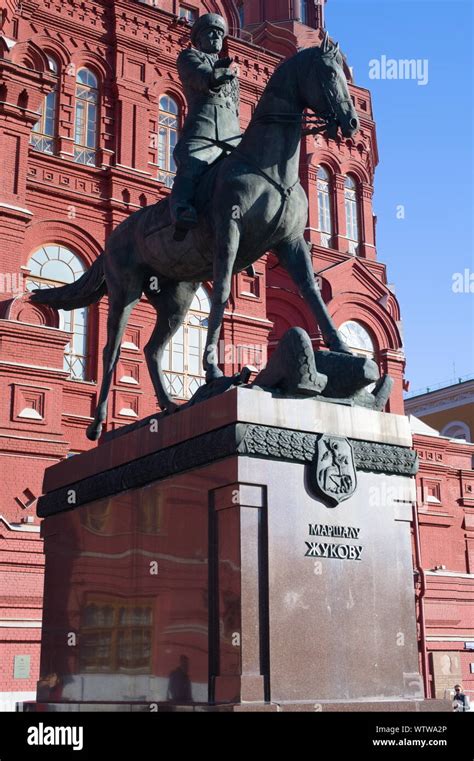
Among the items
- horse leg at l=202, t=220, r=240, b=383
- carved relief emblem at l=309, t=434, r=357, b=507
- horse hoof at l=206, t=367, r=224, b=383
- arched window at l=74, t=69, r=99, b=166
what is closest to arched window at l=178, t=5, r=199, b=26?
arched window at l=74, t=69, r=99, b=166

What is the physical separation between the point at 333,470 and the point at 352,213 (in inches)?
1065

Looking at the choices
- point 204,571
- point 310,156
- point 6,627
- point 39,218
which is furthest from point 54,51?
point 204,571

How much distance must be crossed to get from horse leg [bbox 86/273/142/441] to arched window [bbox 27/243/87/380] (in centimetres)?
1462

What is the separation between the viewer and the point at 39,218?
23.4m

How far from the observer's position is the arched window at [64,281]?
22.6 metres

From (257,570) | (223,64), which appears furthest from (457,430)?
A: (257,570)

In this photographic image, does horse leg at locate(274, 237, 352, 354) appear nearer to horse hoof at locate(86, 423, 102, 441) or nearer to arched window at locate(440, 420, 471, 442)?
horse hoof at locate(86, 423, 102, 441)

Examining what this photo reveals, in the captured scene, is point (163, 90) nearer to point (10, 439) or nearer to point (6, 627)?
point (10, 439)

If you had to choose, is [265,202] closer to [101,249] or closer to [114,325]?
[114,325]

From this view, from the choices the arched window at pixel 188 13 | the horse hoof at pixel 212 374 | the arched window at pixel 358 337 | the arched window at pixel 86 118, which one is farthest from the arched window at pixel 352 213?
the horse hoof at pixel 212 374

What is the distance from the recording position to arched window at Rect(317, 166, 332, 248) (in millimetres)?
30578

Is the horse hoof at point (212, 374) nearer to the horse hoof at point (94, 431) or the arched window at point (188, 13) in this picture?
the horse hoof at point (94, 431)

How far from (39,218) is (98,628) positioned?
59.6 ft

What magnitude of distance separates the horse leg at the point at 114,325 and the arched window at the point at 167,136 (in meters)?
18.9
